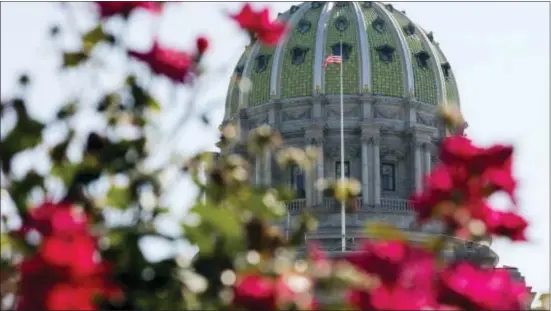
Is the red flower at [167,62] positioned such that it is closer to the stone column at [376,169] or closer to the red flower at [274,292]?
the red flower at [274,292]

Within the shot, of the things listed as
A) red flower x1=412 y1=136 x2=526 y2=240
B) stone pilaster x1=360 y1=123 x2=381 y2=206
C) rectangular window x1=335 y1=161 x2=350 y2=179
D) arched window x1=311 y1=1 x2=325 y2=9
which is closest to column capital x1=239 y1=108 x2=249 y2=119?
rectangular window x1=335 y1=161 x2=350 y2=179

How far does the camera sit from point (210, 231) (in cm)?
566

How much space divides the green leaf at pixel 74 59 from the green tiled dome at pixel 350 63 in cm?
7329

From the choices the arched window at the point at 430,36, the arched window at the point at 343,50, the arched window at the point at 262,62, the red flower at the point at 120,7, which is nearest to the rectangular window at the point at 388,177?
the arched window at the point at 343,50

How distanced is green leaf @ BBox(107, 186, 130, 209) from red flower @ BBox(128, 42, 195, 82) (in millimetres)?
532

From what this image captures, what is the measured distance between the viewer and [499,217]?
19.0 feet

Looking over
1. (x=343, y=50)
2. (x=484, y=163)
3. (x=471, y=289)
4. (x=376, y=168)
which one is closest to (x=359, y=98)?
(x=343, y=50)

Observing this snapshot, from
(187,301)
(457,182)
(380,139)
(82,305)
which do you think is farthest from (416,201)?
(380,139)

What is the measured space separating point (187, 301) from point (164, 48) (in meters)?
1.18

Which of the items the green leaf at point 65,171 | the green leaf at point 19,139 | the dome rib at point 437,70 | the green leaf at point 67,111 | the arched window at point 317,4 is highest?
the arched window at point 317,4

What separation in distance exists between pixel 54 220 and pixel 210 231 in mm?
738

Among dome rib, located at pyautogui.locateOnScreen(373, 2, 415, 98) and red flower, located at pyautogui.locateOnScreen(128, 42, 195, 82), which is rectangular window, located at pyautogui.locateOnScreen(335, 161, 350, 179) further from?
red flower, located at pyautogui.locateOnScreen(128, 42, 195, 82)

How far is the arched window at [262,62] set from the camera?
3263 inches

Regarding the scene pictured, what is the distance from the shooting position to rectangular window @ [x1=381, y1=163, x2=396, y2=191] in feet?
265
